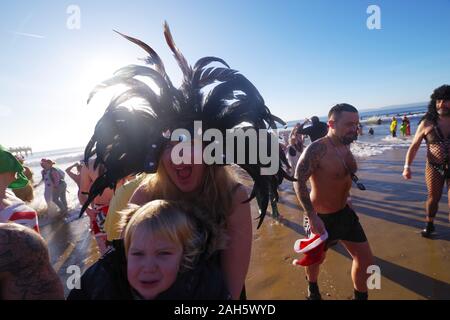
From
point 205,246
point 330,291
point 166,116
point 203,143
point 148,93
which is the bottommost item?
point 330,291

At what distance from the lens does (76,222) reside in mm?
8117

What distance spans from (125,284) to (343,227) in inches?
102

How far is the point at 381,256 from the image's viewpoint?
4.04 m

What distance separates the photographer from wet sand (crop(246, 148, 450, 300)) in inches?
130

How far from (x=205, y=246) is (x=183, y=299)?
11.3 inches

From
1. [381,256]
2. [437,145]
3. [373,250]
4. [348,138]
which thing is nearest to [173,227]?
[348,138]

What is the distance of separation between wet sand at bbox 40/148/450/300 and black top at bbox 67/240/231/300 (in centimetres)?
239

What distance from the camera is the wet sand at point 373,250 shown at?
3.36 meters

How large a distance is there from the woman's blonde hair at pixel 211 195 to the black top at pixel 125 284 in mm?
149

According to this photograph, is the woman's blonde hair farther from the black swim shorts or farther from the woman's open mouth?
the black swim shorts

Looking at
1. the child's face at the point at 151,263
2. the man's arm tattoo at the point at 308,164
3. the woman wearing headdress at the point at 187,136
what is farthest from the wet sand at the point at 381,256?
the child's face at the point at 151,263

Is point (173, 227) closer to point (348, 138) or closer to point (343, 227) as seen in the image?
point (343, 227)
